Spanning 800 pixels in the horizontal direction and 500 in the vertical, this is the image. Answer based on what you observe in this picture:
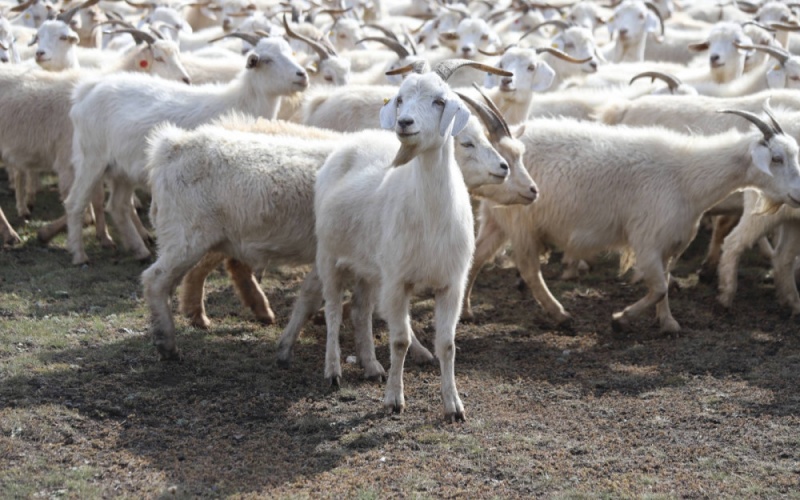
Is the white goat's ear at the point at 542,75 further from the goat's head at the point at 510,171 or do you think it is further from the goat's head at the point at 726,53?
the goat's head at the point at 510,171

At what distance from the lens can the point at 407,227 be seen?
5.96m

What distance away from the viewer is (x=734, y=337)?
26.0ft

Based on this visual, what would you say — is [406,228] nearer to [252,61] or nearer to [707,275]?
[252,61]

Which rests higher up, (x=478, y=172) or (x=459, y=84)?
(x=478, y=172)

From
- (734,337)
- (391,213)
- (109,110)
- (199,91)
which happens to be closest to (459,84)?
(199,91)

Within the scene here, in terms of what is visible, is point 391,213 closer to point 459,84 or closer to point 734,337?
point 734,337

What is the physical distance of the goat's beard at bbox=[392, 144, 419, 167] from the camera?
5.68m

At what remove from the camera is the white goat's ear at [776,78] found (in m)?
11.0

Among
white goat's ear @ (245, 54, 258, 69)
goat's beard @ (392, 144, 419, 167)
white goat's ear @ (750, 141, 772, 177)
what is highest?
goat's beard @ (392, 144, 419, 167)

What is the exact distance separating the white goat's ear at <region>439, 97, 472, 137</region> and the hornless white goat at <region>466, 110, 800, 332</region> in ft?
8.65

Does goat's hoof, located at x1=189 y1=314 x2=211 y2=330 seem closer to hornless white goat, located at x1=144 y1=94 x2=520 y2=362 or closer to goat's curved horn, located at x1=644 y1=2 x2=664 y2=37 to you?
hornless white goat, located at x1=144 y1=94 x2=520 y2=362

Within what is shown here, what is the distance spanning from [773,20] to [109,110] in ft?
31.9

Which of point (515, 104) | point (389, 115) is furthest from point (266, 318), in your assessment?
point (515, 104)

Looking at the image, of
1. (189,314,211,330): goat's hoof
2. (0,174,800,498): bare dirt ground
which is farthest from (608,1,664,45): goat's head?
(189,314,211,330): goat's hoof
